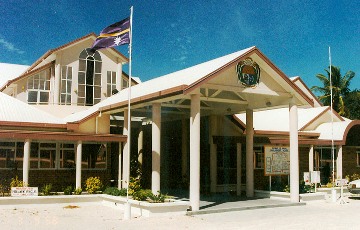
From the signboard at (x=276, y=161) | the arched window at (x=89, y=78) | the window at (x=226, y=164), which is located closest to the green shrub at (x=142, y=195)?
the signboard at (x=276, y=161)

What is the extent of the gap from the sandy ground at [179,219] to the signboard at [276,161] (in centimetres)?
289

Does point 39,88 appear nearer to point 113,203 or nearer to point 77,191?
point 77,191

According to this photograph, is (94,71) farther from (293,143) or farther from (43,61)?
(293,143)

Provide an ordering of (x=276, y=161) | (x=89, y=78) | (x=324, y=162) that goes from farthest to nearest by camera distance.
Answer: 1. (x=89, y=78)
2. (x=324, y=162)
3. (x=276, y=161)

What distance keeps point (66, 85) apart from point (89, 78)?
67.8 inches

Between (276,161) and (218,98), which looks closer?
(218,98)

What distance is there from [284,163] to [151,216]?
816 cm

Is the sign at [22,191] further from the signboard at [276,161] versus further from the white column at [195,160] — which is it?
the signboard at [276,161]

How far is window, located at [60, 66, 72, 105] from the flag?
1359cm

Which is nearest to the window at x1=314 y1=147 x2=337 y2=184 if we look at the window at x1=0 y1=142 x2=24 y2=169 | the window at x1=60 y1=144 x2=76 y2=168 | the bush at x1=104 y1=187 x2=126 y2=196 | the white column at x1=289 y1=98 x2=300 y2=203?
the white column at x1=289 y1=98 x2=300 y2=203

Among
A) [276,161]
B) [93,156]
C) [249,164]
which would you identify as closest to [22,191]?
[93,156]

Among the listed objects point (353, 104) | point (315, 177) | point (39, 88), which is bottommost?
point (315, 177)

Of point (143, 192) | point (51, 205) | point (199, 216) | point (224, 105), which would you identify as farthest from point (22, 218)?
point (224, 105)

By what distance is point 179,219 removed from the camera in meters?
13.0
